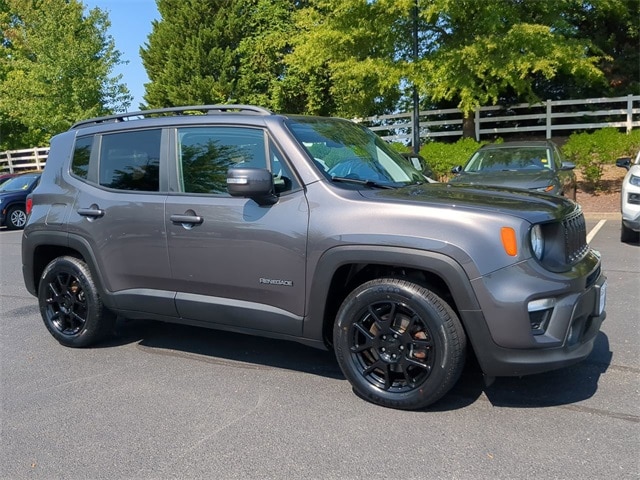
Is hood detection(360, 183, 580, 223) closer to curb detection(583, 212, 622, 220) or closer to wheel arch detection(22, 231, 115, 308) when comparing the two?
wheel arch detection(22, 231, 115, 308)

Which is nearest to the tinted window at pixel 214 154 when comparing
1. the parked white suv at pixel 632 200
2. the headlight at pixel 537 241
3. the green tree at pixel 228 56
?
the headlight at pixel 537 241

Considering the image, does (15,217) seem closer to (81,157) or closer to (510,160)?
(81,157)

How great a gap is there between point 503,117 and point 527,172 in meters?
10.0

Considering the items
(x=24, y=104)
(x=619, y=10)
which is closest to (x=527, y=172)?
(x=619, y=10)

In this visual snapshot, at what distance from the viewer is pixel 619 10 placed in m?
15.9

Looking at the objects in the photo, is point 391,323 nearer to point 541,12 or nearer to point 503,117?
point 541,12

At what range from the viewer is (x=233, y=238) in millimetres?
3906

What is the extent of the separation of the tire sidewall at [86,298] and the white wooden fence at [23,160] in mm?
29530

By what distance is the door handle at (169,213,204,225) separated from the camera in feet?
13.3

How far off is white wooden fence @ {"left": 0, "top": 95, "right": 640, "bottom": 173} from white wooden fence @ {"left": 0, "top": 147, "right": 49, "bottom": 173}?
19813 millimetres

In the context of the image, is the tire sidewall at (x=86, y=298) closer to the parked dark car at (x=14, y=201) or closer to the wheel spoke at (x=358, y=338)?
the wheel spoke at (x=358, y=338)

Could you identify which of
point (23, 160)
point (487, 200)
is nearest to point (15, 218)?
point (487, 200)

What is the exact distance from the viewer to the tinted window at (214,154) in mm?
4043

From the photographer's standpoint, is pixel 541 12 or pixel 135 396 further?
pixel 541 12
